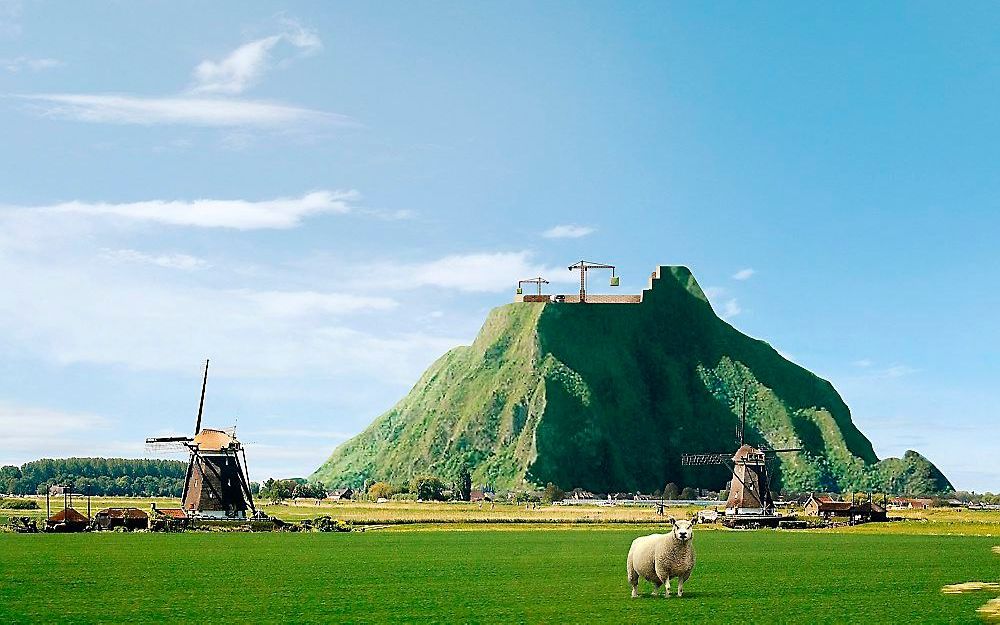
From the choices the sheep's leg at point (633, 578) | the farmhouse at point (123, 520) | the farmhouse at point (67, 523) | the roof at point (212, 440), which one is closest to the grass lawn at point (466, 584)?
the sheep's leg at point (633, 578)

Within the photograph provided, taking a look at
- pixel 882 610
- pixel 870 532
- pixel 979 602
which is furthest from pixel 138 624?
pixel 870 532

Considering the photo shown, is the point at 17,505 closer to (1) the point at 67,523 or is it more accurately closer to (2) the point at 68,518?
(2) the point at 68,518

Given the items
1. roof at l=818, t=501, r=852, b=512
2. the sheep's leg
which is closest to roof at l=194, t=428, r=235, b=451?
roof at l=818, t=501, r=852, b=512

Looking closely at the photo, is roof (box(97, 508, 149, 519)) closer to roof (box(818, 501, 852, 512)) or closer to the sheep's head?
roof (box(818, 501, 852, 512))

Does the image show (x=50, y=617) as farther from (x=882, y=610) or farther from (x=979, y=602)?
(x=979, y=602)

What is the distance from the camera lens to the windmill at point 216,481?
12200cm

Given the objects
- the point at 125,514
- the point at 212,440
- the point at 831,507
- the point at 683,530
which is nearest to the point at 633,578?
the point at 683,530

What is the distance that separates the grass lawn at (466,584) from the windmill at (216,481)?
165ft

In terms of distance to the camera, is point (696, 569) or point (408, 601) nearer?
point (408, 601)

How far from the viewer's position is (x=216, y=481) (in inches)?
4857

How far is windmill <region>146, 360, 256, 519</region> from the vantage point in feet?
400

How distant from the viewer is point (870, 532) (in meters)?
111

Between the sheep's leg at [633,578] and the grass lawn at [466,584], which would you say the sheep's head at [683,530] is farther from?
the sheep's leg at [633,578]

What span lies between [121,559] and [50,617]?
91.3 feet
